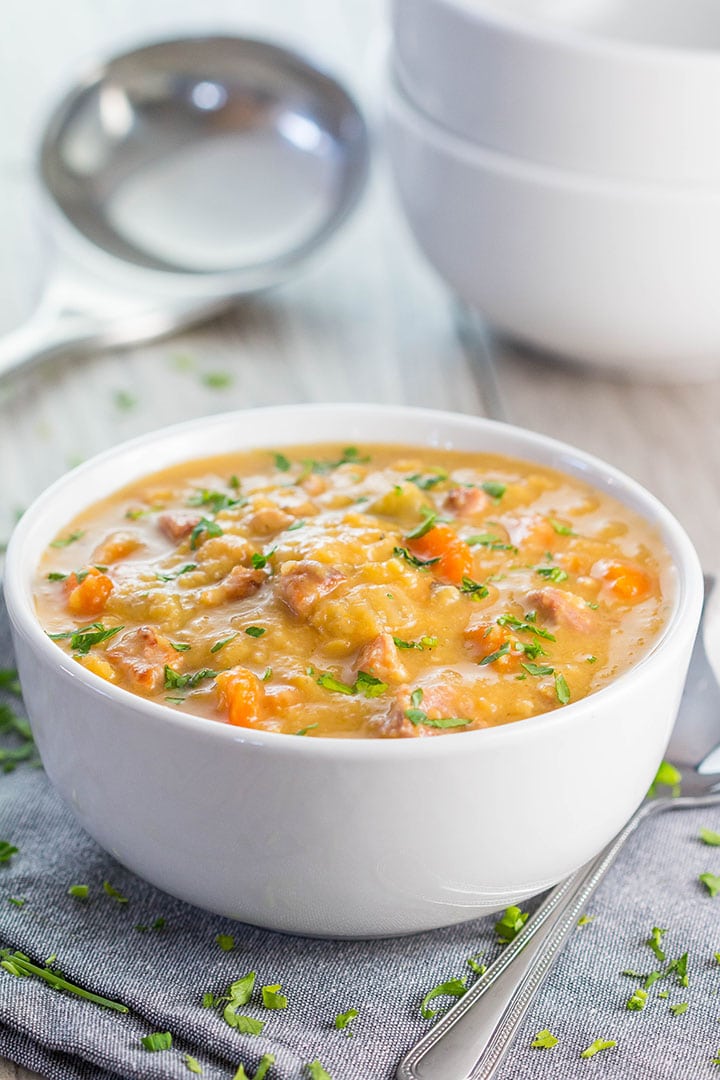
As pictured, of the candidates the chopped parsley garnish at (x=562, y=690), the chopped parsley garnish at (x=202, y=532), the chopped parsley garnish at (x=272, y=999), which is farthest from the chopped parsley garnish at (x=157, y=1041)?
the chopped parsley garnish at (x=202, y=532)

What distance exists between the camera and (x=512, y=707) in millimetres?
2307

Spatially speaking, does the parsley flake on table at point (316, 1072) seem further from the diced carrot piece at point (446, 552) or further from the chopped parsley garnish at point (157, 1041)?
the diced carrot piece at point (446, 552)

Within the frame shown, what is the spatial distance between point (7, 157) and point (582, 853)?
5074mm

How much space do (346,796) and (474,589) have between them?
58 centimetres

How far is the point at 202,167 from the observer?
17.6ft

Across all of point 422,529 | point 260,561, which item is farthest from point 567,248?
point 260,561

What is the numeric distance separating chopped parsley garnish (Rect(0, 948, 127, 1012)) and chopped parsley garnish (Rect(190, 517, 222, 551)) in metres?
0.83

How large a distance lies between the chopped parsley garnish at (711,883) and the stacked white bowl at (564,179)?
213 centimetres

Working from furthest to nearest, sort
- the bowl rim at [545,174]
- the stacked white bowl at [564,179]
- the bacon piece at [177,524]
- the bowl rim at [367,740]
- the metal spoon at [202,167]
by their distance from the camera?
1. the metal spoon at [202,167]
2. the bowl rim at [545,174]
3. the stacked white bowl at [564,179]
4. the bacon piece at [177,524]
5. the bowl rim at [367,740]

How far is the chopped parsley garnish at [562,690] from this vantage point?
2326 mm

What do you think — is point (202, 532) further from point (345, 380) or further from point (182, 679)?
point (345, 380)

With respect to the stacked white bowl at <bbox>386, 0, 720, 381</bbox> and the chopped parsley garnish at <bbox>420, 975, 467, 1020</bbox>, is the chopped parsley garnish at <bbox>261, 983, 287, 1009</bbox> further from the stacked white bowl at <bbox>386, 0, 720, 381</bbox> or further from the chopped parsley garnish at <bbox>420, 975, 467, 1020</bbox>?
the stacked white bowl at <bbox>386, 0, 720, 381</bbox>

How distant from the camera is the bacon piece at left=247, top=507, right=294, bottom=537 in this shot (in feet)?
9.18

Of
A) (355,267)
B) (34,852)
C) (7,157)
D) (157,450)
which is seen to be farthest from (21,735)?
(7,157)
